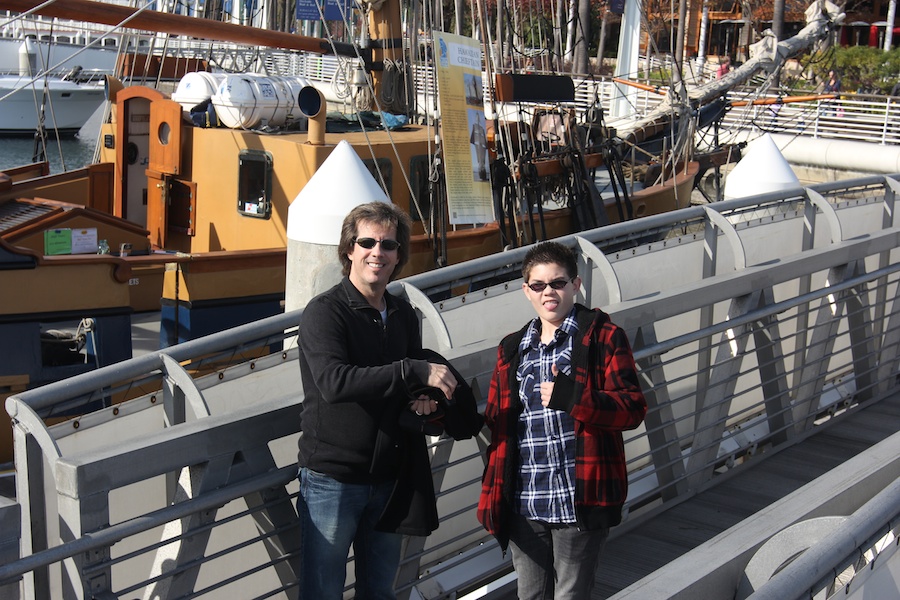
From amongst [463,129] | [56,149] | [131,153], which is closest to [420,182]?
[463,129]

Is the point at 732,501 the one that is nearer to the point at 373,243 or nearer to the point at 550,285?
the point at 550,285

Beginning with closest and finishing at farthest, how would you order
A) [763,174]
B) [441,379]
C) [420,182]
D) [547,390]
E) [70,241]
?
[441,379] → [547,390] → [763,174] → [70,241] → [420,182]

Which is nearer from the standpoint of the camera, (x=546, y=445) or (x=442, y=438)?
(x=546, y=445)

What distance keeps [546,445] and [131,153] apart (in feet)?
34.2

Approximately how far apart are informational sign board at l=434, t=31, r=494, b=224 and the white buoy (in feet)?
9.68

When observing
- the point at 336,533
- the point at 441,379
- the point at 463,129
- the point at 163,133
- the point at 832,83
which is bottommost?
the point at 336,533

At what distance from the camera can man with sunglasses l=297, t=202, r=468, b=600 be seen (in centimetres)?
310

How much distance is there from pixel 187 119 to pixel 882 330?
7.74m

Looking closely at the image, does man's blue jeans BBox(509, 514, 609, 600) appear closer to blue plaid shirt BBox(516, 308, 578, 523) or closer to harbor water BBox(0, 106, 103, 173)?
blue plaid shirt BBox(516, 308, 578, 523)

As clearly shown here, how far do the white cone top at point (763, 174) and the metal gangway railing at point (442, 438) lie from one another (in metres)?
1.39

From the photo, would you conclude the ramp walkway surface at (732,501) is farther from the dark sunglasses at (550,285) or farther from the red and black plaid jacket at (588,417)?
the dark sunglasses at (550,285)

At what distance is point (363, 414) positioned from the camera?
3.15 metres

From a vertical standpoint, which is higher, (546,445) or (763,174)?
(763,174)

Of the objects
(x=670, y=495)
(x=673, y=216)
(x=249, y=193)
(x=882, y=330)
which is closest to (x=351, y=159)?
(x=673, y=216)
